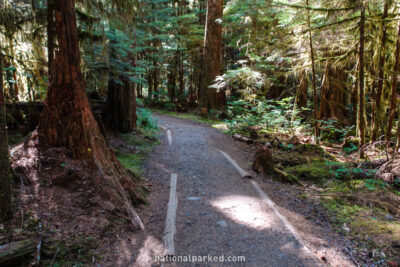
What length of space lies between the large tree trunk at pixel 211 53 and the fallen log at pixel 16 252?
46.9 feet

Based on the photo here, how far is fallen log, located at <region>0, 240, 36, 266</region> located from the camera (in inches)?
97.0

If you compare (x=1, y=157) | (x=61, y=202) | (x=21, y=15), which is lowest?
(x=61, y=202)

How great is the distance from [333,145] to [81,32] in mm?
10285

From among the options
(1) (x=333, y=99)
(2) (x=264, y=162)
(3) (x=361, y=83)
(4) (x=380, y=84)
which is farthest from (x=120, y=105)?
(1) (x=333, y=99)

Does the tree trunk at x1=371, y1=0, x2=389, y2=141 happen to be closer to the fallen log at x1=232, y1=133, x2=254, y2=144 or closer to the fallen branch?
the fallen branch

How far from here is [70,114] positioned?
14.1ft

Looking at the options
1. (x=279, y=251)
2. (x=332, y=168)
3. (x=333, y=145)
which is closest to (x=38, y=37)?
(x=279, y=251)

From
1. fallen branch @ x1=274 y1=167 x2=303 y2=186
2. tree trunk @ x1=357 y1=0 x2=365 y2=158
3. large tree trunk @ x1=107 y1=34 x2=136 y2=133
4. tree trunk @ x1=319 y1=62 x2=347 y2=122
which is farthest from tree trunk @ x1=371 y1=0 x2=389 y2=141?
large tree trunk @ x1=107 y1=34 x2=136 y2=133

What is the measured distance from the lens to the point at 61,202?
3672 mm

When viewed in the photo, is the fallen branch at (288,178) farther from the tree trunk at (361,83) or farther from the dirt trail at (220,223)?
the tree trunk at (361,83)

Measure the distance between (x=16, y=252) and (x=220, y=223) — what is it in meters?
3.09

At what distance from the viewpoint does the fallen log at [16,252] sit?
2463mm

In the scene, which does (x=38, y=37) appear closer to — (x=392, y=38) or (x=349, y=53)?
(x=349, y=53)

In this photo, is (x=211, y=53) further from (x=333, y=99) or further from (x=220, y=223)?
(x=220, y=223)
